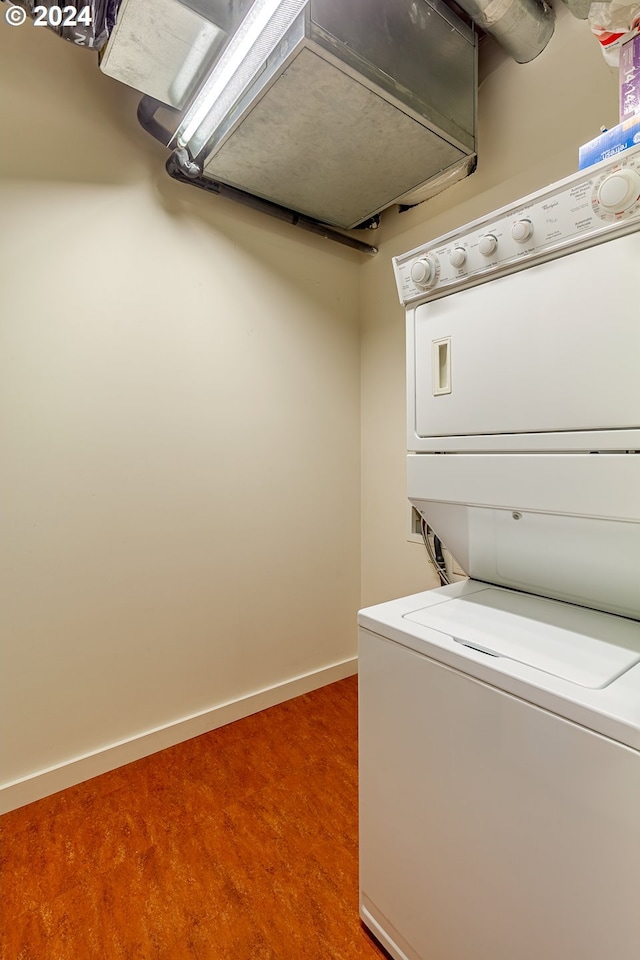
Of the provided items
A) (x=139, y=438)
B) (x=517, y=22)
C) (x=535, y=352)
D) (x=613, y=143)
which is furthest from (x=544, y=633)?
(x=517, y=22)

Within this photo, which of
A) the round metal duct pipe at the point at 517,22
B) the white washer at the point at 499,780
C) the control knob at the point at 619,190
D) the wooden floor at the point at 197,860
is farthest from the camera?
the round metal duct pipe at the point at 517,22

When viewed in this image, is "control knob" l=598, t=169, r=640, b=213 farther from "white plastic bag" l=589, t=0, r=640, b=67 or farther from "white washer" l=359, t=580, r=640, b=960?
"white washer" l=359, t=580, r=640, b=960

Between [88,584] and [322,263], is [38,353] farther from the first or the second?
[322,263]

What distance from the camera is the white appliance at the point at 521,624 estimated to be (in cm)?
71

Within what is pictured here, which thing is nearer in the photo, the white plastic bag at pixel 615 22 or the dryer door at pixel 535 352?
the dryer door at pixel 535 352

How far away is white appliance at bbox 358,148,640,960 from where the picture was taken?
708 mm

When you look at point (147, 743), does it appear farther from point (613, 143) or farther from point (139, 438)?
point (613, 143)

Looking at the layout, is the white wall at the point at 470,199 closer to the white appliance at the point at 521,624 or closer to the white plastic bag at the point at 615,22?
the white plastic bag at the point at 615,22

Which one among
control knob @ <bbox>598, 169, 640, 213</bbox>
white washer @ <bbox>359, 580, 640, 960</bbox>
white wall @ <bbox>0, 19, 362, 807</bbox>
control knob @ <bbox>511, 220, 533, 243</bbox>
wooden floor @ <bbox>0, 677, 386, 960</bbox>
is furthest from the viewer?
white wall @ <bbox>0, 19, 362, 807</bbox>

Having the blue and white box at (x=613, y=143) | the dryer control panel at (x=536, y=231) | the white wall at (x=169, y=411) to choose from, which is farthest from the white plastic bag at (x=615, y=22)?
the white wall at (x=169, y=411)

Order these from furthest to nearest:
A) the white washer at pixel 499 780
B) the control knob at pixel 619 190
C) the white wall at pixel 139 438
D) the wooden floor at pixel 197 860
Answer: the white wall at pixel 139 438 < the wooden floor at pixel 197 860 < the control knob at pixel 619 190 < the white washer at pixel 499 780

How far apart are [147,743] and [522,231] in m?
2.25

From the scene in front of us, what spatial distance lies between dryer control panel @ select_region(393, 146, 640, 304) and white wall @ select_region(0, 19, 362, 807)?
3.66 ft

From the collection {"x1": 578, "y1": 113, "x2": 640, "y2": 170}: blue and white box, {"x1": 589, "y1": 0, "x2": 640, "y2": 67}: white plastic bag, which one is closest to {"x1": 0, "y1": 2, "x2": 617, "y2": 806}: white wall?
{"x1": 589, "y1": 0, "x2": 640, "y2": 67}: white plastic bag
